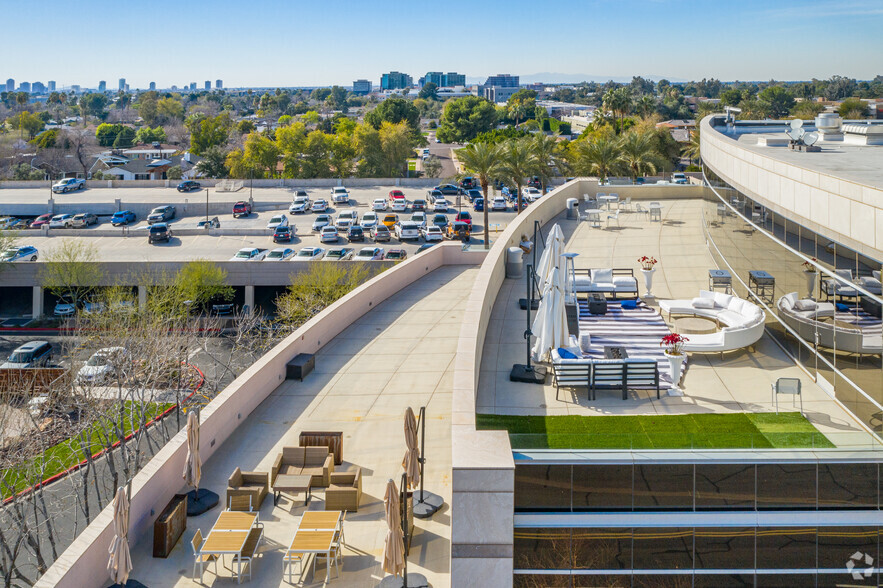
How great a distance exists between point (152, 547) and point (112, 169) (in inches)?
4502

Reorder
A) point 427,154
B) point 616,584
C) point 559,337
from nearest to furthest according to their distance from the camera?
point 616,584 → point 559,337 → point 427,154

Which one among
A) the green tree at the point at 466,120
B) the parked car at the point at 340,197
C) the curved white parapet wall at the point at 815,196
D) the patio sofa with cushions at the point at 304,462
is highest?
the green tree at the point at 466,120

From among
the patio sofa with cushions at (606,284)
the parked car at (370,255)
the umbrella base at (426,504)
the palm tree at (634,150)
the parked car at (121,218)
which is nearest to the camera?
the umbrella base at (426,504)

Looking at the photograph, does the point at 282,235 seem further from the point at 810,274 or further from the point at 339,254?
the point at 810,274

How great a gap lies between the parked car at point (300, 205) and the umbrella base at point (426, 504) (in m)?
64.5

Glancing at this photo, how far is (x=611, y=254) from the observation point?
23.5 meters

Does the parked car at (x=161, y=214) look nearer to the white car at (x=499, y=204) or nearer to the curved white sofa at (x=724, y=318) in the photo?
the white car at (x=499, y=204)

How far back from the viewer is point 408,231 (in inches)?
2413

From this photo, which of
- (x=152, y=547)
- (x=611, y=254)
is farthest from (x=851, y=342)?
Answer: (x=611, y=254)

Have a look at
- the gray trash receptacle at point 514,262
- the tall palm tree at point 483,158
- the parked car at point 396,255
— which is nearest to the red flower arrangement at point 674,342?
the gray trash receptacle at point 514,262

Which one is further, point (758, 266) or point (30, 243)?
point (30, 243)

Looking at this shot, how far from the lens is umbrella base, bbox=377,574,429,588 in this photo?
988 centimetres

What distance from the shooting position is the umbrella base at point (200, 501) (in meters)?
12.2

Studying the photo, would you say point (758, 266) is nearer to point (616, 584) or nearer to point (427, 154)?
point (616, 584)
